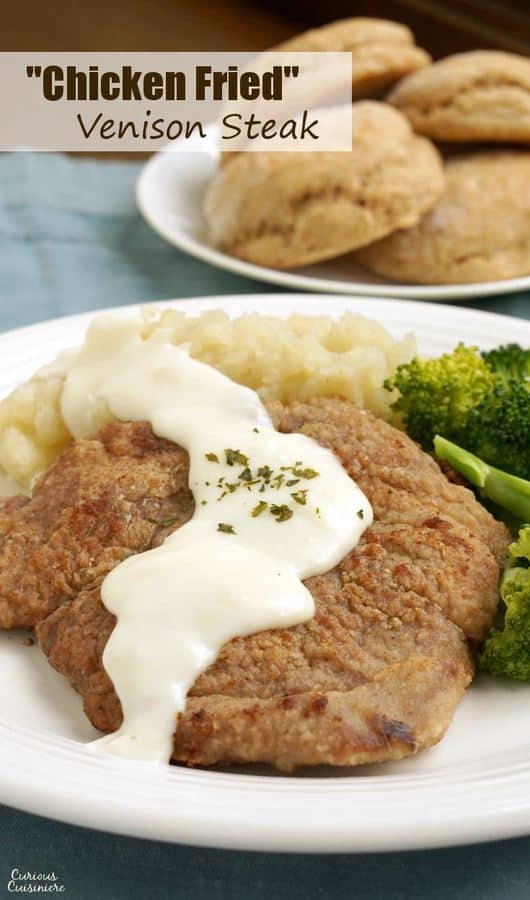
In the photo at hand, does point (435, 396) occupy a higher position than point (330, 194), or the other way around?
point (435, 396)

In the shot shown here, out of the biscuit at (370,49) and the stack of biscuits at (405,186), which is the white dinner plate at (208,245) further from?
the biscuit at (370,49)

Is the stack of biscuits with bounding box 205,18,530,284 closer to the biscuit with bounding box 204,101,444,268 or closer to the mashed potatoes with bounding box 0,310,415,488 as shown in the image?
the biscuit with bounding box 204,101,444,268

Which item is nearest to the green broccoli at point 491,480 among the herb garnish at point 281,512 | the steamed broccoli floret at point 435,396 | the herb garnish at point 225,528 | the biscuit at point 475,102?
the steamed broccoli floret at point 435,396

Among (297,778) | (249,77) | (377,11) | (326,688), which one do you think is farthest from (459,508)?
(377,11)

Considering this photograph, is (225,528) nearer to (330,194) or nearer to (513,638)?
(513,638)

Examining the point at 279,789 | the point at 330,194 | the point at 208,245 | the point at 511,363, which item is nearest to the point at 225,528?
the point at 279,789

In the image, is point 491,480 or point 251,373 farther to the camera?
point 251,373

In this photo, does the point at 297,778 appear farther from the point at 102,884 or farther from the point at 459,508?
the point at 459,508
